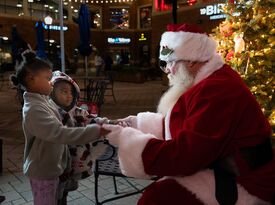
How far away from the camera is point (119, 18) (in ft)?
122

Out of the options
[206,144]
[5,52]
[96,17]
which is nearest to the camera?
[206,144]

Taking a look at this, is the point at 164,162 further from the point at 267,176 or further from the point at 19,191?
the point at 19,191

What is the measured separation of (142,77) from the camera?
1831 centimetres

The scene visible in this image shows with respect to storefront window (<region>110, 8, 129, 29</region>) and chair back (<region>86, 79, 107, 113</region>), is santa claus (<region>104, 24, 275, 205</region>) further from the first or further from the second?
storefront window (<region>110, 8, 129, 29</region>)

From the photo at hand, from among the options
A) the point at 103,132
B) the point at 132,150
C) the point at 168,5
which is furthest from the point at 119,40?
the point at 132,150

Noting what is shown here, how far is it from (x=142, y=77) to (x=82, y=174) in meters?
15.8

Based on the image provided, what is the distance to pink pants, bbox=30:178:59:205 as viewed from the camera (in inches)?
95.0

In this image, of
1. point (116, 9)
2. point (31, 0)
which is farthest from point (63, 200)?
point (116, 9)

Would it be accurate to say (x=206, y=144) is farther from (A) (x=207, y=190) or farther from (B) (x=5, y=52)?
(B) (x=5, y=52)

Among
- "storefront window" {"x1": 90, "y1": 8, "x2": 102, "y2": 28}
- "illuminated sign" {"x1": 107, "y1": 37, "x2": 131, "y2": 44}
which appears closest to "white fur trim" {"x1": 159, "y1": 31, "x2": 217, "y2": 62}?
"illuminated sign" {"x1": 107, "y1": 37, "x2": 131, "y2": 44}

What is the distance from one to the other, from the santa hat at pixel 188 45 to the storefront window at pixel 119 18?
35969 millimetres

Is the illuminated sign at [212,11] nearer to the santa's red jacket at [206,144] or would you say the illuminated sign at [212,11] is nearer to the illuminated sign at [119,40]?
the santa's red jacket at [206,144]

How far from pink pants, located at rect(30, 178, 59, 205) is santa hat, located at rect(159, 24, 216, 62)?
120 centimetres

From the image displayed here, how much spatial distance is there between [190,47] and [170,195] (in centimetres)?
78
